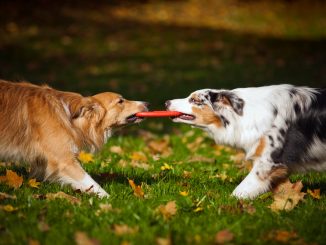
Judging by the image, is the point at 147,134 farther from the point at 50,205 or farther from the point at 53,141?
the point at 50,205

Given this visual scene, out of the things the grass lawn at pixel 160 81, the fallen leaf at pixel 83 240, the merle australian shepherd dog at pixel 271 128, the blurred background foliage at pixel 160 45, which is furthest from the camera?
the blurred background foliage at pixel 160 45

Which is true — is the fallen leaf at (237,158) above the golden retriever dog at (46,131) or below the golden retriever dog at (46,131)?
below

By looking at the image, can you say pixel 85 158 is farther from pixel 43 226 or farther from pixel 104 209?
pixel 43 226

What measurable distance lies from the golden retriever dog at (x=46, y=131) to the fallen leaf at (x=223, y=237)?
1526mm

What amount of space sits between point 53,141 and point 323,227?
9.10ft

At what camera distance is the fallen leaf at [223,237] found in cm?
406

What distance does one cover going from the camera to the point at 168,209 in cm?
469

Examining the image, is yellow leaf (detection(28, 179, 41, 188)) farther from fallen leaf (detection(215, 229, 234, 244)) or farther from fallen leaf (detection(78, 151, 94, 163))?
fallen leaf (detection(215, 229, 234, 244))

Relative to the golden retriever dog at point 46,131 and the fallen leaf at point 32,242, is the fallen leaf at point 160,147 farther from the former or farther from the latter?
the fallen leaf at point 32,242

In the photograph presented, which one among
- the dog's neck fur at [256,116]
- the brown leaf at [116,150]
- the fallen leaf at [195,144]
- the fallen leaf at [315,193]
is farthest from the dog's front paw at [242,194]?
the fallen leaf at [195,144]

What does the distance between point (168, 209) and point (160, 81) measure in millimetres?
10447

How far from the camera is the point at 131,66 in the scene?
55.4ft

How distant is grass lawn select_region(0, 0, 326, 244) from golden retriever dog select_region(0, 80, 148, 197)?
20 centimetres

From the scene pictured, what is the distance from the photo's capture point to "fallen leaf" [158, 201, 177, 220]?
4605 millimetres
